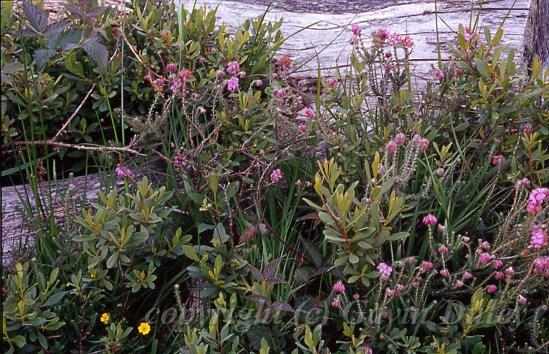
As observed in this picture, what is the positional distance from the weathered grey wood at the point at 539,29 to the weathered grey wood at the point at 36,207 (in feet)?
7.23

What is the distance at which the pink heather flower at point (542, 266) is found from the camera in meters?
1.93

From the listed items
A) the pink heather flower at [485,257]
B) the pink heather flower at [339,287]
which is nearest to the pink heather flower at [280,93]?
the pink heather flower at [339,287]

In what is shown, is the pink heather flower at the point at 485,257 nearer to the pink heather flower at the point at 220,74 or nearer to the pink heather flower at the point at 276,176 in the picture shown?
the pink heather flower at the point at 276,176

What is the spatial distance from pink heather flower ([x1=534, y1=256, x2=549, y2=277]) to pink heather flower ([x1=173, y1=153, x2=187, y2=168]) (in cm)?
114

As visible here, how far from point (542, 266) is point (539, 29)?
6.37 feet

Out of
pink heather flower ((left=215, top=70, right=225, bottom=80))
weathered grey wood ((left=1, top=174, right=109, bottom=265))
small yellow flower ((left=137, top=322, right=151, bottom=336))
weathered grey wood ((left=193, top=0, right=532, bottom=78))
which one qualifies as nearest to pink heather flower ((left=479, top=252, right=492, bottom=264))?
small yellow flower ((left=137, top=322, right=151, bottom=336))

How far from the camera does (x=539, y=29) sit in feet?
11.5

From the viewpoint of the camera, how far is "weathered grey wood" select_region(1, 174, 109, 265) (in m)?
2.33

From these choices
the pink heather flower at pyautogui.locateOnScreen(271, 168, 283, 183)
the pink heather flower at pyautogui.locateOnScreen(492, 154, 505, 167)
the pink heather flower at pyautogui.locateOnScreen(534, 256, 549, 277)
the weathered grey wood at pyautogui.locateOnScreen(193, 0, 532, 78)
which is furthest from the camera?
the weathered grey wood at pyautogui.locateOnScreen(193, 0, 532, 78)

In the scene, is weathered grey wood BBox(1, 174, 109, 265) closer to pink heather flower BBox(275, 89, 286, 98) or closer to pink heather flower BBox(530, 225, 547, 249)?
pink heather flower BBox(275, 89, 286, 98)

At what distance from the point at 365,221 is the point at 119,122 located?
1.30 metres

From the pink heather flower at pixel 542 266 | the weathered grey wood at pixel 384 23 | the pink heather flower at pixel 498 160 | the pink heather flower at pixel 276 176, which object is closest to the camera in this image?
the pink heather flower at pixel 542 266

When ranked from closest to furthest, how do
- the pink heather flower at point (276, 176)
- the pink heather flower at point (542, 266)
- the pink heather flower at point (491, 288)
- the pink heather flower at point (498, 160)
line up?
the pink heather flower at point (542, 266)
the pink heather flower at point (491, 288)
the pink heather flower at point (276, 176)
the pink heather flower at point (498, 160)

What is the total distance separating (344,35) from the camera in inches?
143
